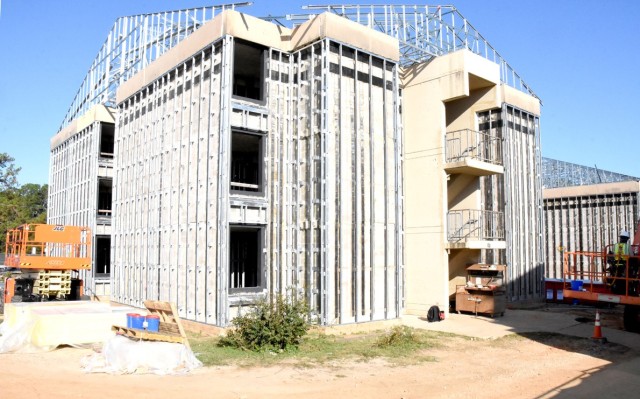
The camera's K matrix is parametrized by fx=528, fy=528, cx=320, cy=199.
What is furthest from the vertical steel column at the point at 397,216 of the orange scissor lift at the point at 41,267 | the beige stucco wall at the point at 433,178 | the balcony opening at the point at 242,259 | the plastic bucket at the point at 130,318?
the orange scissor lift at the point at 41,267

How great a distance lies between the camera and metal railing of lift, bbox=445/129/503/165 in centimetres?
2198

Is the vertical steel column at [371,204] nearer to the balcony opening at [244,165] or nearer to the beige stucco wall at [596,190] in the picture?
the balcony opening at [244,165]

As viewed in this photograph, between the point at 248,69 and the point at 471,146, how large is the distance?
32.5 feet

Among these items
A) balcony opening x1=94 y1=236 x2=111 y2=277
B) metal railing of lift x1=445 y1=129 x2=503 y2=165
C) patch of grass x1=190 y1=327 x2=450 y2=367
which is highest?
metal railing of lift x1=445 y1=129 x2=503 y2=165

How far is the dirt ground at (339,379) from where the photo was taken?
959cm

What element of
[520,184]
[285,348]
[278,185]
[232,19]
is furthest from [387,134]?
[520,184]

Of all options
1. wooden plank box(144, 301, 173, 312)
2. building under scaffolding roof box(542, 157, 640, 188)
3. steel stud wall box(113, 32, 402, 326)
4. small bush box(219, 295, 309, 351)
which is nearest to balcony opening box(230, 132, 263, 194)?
steel stud wall box(113, 32, 402, 326)

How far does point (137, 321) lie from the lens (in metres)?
12.8

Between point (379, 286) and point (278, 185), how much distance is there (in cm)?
467

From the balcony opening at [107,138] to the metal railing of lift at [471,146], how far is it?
1716cm

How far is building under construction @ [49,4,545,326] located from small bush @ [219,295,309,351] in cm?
211

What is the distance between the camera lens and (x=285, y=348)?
13367mm

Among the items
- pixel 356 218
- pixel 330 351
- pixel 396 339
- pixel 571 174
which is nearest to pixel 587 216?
pixel 571 174

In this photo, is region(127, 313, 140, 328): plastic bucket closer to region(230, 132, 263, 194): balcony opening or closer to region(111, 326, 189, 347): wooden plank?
region(111, 326, 189, 347): wooden plank
